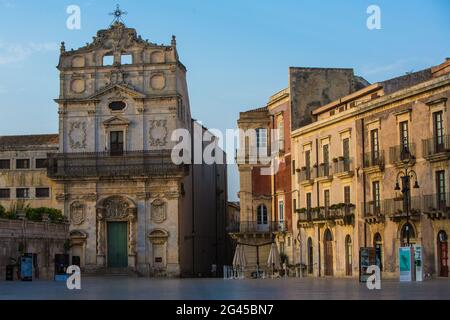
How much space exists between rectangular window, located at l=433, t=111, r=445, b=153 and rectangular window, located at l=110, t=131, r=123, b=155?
2930 centimetres

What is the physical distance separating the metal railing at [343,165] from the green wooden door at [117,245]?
19.1m

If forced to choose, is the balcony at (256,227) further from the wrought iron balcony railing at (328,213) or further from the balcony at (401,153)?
the balcony at (401,153)

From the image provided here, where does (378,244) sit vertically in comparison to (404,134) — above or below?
below

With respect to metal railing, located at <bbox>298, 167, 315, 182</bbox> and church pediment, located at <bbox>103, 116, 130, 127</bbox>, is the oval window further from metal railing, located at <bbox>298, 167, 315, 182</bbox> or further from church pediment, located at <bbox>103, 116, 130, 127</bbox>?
metal railing, located at <bbox>298, 167, 315, 182</bbox>

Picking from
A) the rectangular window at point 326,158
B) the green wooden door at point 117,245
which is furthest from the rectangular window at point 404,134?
the green wooden door at point 117,245

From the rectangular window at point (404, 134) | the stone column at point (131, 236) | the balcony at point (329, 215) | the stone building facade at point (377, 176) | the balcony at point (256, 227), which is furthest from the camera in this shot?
the stone column at point (131, 236)

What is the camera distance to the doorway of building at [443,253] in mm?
46997

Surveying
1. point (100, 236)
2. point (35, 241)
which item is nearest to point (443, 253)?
point (35, 241)

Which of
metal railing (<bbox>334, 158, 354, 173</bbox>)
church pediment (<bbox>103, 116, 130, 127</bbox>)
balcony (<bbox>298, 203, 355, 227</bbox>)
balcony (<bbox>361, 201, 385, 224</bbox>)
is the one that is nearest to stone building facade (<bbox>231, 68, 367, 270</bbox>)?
balcony (<bbox>298, 203, 355, 227</bbox>)

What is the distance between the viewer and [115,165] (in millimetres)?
70875

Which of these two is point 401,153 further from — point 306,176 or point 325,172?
point 306,176

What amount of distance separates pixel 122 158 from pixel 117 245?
6.31 m

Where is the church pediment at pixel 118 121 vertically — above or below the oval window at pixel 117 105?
below

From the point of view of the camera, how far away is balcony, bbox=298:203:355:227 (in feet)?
184
